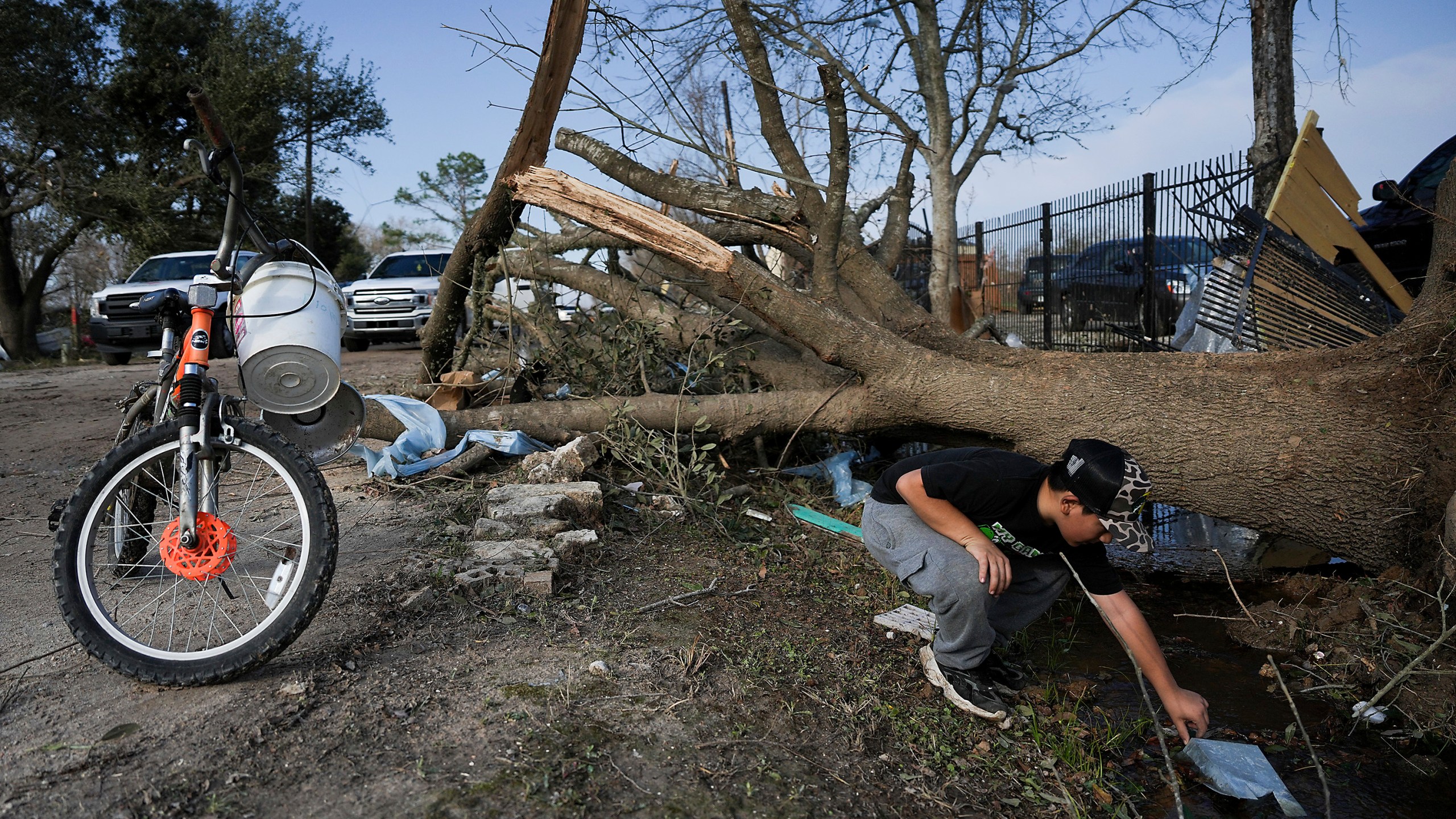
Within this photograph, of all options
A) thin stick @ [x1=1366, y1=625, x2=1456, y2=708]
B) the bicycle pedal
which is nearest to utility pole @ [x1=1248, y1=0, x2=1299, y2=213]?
thin stick @ [x1=1366, y1=625, x2=1456, y2=708]

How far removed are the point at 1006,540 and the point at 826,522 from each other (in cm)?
175

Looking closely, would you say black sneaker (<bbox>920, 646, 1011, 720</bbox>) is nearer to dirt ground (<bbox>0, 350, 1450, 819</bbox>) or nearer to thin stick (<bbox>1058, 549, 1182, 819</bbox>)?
dirt ground (<bbox>0, 350, 1450, 819</bbox>)

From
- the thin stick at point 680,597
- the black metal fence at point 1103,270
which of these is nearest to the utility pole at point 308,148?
the black metal fence at point 1103,270

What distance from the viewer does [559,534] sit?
354 cm

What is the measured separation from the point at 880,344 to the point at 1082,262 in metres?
7.96

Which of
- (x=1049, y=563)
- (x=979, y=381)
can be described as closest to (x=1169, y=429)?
(x=979, y=381)

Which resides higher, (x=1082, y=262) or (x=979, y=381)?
(x=1082, y=262)

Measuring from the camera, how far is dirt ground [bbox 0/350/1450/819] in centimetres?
189

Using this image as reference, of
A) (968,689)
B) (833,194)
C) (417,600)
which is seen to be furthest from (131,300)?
(968,689)

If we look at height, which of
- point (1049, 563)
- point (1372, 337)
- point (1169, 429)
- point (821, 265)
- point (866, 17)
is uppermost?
point (866, 17)

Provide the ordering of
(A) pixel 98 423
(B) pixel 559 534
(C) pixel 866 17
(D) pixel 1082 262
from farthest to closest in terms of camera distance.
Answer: (C) pixel 866 17 → (D) pixel 1082 262 → (A) pixel 98 423 → (B) pixel 559 534

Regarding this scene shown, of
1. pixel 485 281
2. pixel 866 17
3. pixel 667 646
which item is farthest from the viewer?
pixel 866 17

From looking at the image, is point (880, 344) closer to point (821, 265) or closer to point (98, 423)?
point (821, 265)

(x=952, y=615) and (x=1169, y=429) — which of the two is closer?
(x=952, y=615)
